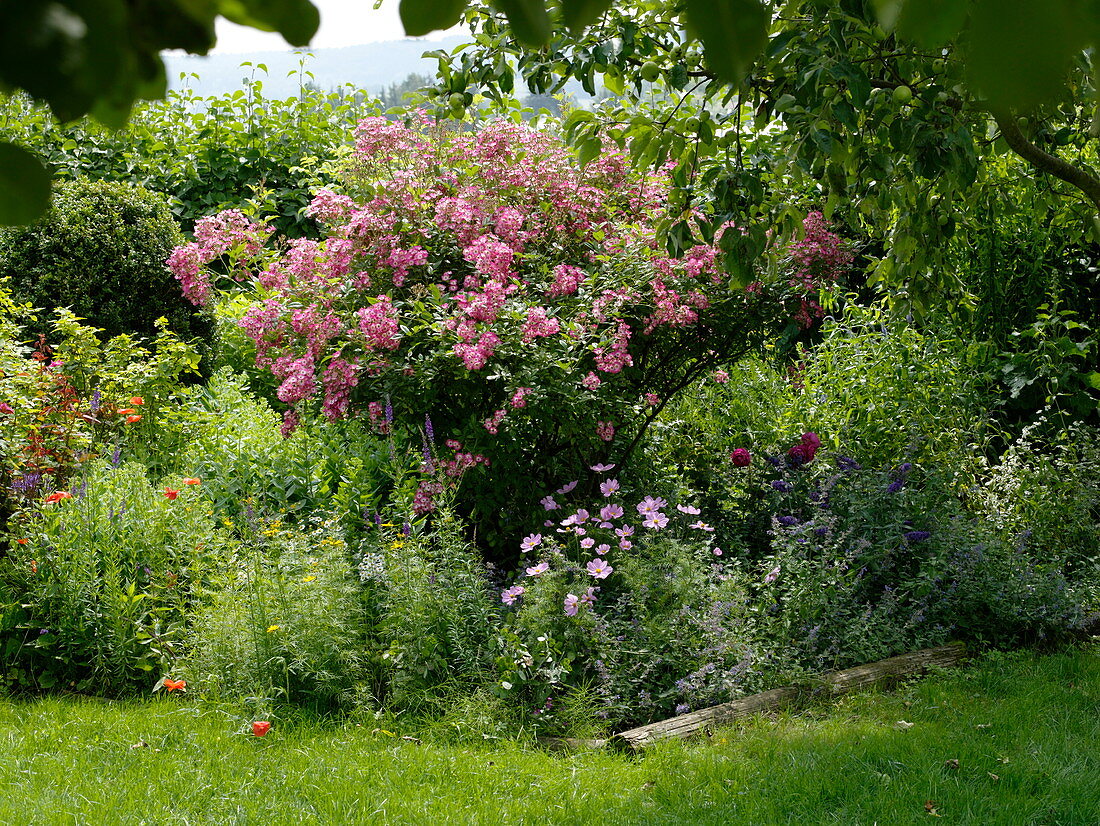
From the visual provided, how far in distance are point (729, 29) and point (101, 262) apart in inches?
278

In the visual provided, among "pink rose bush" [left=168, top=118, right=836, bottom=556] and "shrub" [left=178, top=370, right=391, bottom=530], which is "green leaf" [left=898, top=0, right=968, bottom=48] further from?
"shrub" [left=178, top=370, right=391, bottom=530]

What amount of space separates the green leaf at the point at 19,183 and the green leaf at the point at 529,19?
26 centimetres

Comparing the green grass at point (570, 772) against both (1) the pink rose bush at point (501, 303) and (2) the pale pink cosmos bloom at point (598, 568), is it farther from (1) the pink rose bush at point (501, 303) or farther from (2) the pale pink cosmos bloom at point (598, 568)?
→ (1) the pink rose bush at point (501, 303)

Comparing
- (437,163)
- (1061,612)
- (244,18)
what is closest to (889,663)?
(1061,612)

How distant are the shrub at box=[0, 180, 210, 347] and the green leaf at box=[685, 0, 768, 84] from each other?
22.5 feet

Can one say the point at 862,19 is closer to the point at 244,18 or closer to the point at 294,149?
the point at 244,18

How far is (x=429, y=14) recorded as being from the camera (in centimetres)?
56

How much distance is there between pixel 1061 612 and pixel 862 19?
277 cm

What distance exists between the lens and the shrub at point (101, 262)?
21.8 feet

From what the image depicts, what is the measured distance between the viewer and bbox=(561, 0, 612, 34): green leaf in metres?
0.51

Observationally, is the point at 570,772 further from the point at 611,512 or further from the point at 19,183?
the point at 19,183

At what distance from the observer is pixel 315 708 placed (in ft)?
11.6

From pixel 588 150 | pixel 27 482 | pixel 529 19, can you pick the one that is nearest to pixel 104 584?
pixel 27 482

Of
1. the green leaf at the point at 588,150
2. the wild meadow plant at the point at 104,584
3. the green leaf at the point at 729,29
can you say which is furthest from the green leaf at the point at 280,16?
the wild meadow plant at the point at 104,584
